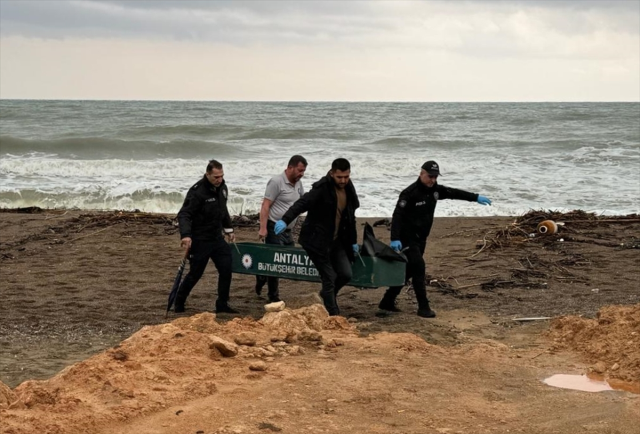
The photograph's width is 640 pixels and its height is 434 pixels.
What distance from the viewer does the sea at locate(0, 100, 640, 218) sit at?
70.7ft

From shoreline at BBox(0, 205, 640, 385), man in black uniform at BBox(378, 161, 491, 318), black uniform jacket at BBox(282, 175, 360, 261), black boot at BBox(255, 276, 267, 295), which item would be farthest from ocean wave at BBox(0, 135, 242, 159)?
black uniform jacket at BBox(282, 175, 360, 261)

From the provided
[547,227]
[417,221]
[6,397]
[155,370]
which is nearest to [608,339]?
[417,221]

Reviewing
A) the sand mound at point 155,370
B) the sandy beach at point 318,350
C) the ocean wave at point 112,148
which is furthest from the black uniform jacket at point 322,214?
the ocean wave at point 112,148

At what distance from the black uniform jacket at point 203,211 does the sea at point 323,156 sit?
9035 mm

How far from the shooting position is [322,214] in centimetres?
920

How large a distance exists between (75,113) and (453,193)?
44.0 meters

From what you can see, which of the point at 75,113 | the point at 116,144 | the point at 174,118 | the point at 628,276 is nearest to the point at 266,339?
the point at 628,276

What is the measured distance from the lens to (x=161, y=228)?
15.5 meters

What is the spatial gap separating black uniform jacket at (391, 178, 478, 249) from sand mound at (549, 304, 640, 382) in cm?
170

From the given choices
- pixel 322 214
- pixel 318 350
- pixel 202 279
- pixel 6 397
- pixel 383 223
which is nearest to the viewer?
pixel 6 397

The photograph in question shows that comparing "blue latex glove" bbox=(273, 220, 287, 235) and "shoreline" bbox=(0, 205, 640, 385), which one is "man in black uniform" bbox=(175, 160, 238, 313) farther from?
"blue latex glove" bbox=(273, 220, 287, 235)

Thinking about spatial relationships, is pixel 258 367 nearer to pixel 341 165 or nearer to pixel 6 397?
pixel 6 397

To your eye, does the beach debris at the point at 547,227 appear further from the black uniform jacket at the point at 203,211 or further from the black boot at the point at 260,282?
the black uniform jacket at the point at 203,211

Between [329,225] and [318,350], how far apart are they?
1999 millimetres
